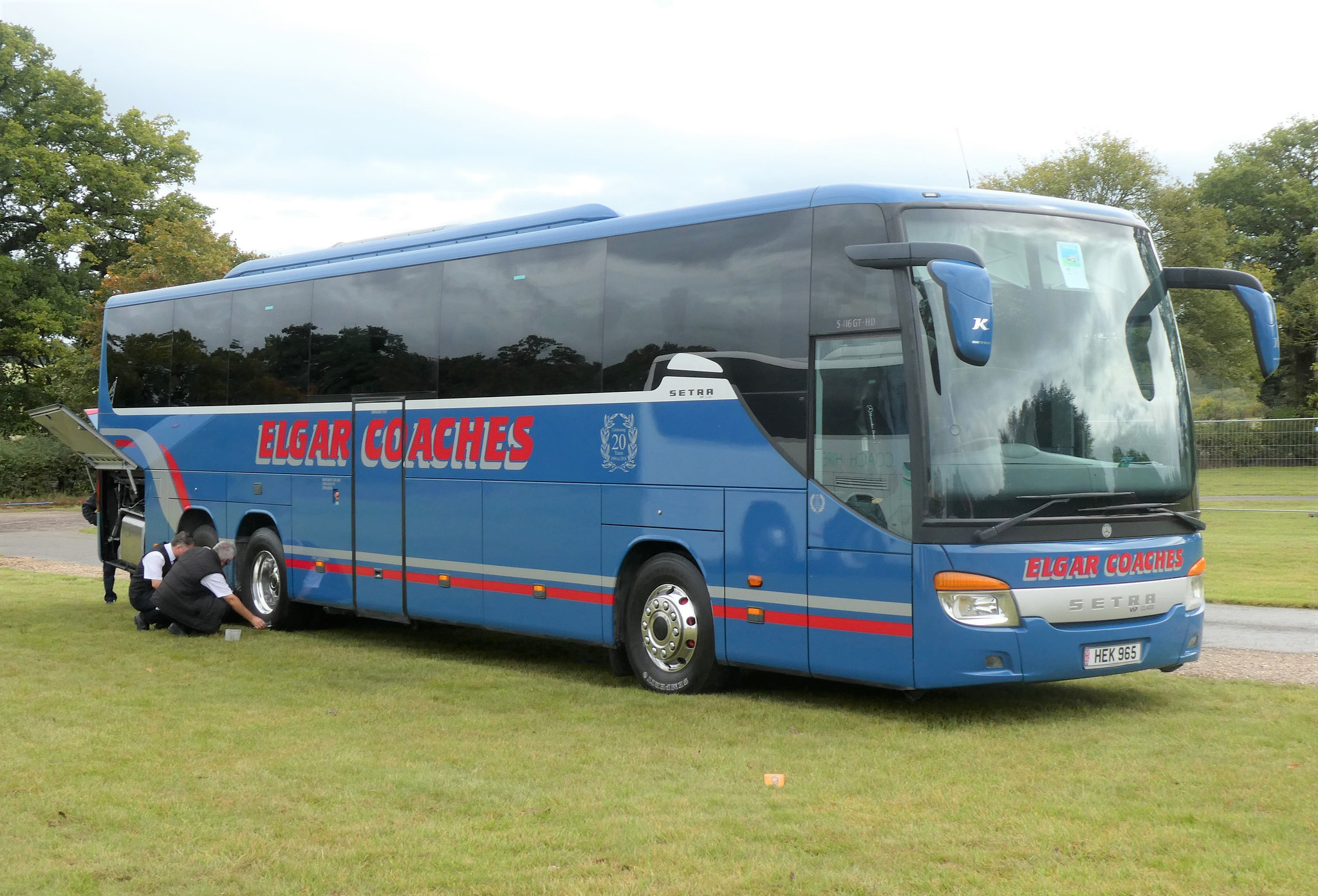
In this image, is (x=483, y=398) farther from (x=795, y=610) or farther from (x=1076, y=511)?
(x=1076, y=511)

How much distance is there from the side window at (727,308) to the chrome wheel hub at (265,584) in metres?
5.94

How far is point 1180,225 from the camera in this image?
176 feet

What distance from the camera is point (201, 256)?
3997 cm

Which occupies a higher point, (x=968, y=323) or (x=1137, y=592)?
(x=968, y=323)

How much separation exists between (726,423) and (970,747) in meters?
3.00

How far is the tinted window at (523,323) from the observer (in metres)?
11.2

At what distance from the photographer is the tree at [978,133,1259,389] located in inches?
2028

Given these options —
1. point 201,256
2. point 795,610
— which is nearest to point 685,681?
point 795,610

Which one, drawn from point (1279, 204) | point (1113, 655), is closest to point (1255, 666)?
point (1113, 655)

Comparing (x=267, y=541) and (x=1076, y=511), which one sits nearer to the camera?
(x=1076, y=511)

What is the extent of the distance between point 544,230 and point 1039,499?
207 inches

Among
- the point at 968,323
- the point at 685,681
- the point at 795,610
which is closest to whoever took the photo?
the point at 968,323

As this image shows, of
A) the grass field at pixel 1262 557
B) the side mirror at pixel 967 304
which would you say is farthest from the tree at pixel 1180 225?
the side mirror at pixel 967 304

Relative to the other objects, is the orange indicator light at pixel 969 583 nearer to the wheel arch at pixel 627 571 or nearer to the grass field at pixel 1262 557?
the wheel arch at pixel 627 571
